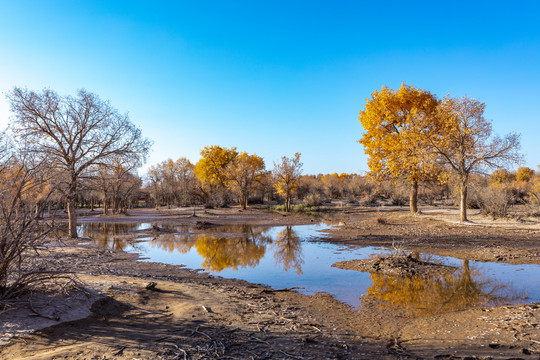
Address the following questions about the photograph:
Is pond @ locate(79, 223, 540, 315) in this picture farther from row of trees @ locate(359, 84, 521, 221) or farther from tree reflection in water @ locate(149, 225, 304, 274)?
Answer: row of trees @ locate(359, 84, 521, 221)

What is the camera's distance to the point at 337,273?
10.8 meters

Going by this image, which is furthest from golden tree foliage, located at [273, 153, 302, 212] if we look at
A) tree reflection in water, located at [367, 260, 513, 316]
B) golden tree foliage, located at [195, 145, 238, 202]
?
tree reflection in water, located at [367, 260, 513, 316]

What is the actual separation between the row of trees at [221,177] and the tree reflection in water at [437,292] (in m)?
31.1

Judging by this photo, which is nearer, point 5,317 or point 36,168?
point 5,317

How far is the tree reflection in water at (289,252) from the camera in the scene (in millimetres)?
12360

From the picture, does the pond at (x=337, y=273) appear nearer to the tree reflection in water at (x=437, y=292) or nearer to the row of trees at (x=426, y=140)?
the tree reflection in water at (x=437, y=292)

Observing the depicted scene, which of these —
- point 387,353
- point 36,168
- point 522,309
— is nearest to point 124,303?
point 36,168

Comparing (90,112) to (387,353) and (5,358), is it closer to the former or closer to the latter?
(5,358)

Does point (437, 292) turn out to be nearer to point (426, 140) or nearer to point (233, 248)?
point (233, 248)

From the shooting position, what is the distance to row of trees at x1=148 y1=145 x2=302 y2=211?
137 ft

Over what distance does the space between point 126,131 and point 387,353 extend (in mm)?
18647

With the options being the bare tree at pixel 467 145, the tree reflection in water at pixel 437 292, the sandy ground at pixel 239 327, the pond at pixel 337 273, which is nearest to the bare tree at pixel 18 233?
the sandy ground at pixel 239 327

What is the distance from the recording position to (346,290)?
8.77 metres

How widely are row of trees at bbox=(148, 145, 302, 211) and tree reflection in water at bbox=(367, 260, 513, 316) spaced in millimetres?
31084
